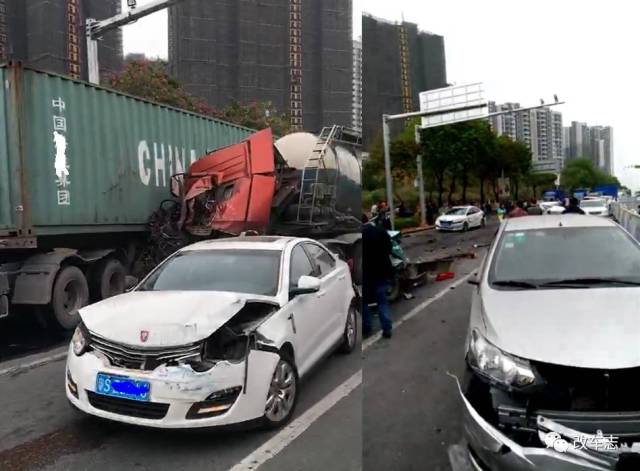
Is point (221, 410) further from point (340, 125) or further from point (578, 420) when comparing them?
point (578, 420)

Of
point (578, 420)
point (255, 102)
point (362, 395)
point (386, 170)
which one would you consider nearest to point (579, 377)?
point (578, 420)

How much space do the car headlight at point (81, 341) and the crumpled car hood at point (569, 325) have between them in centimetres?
161

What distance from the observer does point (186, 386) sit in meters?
2.24

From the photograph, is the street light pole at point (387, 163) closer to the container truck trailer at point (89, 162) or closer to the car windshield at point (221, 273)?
the car windshield at point (221, 273)

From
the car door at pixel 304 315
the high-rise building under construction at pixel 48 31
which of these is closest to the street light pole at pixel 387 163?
the car door at pixel 304 315

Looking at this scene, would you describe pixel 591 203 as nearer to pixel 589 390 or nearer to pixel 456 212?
pixel 456 212

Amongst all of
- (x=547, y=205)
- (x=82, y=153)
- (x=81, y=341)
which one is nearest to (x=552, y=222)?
(x=547, y=205)

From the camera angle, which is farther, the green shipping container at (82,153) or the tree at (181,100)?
the green shipping container at (82,153)

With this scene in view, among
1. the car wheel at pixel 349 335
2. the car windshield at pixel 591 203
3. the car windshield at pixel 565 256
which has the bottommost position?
the car wheel at pixel 349 335

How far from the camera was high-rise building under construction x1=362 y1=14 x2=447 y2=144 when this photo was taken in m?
1.41

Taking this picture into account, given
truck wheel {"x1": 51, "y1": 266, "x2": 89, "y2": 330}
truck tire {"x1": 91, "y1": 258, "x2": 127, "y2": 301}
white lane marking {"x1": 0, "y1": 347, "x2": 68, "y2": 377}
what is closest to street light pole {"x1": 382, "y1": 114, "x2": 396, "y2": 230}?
truck tire {"x1": 91, "y1": 258, "x2": 127, "y2": 301}

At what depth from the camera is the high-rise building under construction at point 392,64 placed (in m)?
1.41

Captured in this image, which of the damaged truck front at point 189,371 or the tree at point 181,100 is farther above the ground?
the tree at point 181,100

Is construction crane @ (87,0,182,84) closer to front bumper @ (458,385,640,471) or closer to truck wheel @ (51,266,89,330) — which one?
truck wheel @ (51,266,89,330)
